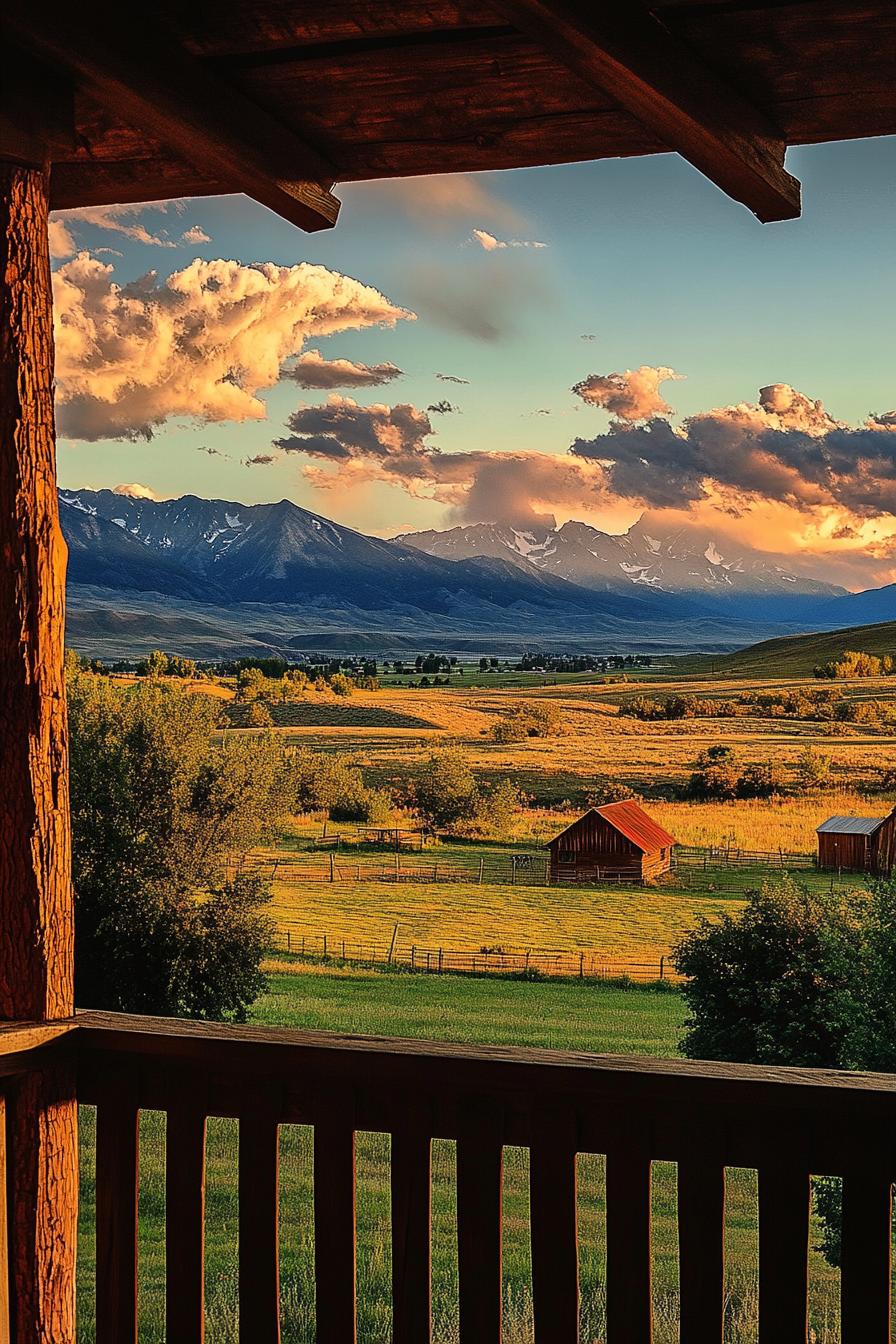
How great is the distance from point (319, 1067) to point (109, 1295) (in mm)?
357

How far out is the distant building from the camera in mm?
8094

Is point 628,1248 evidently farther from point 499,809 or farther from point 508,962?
point 508,962

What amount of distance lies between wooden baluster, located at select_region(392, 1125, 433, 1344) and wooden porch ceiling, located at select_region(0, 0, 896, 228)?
99 cm

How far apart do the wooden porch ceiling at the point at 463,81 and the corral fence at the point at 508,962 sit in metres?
7.39

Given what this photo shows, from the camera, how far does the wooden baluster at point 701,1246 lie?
3.78 feet

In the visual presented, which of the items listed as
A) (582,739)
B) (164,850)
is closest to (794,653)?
(582,739)

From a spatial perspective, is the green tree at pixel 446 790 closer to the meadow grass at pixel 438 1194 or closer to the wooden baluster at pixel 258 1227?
the meadow grass at pixel 438 1194

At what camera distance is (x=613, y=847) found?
822 cm

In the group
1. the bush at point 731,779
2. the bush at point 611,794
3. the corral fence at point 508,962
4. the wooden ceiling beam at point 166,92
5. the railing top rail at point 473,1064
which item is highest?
the wooden ceiling beam at point 166,92

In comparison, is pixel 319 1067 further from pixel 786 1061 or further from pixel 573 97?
pixel 786 1061

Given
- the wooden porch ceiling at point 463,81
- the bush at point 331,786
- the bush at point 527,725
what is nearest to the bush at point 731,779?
the bush at point 527,725

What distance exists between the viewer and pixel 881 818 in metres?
8.07

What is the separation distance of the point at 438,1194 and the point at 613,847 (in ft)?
7.71

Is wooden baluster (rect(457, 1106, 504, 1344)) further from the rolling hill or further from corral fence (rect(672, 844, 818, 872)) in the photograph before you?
the rolling hill
